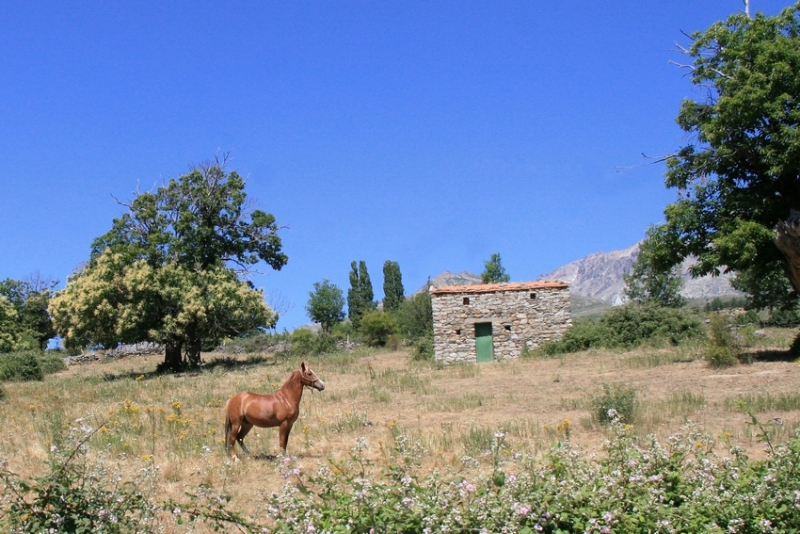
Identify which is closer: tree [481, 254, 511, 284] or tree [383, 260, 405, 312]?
tree [481, 254, 511, 284]

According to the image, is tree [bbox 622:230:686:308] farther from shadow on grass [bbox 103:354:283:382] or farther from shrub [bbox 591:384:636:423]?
shrub [bbox 591:384:636:423]

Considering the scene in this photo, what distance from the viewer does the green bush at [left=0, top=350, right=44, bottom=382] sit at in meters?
30.8

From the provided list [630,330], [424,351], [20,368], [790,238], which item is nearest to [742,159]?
[790,238]

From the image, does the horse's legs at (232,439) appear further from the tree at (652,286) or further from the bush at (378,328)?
the tree at (652,286)

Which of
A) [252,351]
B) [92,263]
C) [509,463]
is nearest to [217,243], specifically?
[92,263]

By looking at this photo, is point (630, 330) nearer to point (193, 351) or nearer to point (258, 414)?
point (193, 351)

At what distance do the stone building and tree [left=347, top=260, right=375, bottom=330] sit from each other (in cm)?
4297

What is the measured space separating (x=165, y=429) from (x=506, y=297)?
2095 centimetres

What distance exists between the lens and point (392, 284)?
77.5m

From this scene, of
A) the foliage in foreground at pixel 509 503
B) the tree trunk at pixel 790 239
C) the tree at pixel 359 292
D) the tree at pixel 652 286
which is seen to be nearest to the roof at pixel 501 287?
the tree trunk at pixel 790 239

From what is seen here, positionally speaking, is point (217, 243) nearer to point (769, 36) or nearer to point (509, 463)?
point (769, 36)

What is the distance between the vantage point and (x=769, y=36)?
66.8 feet

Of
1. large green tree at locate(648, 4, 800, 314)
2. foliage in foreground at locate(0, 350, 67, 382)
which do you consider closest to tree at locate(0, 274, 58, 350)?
foliage in foreground at locate(0, 350, 67, 382)

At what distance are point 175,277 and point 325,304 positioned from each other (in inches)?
1808
